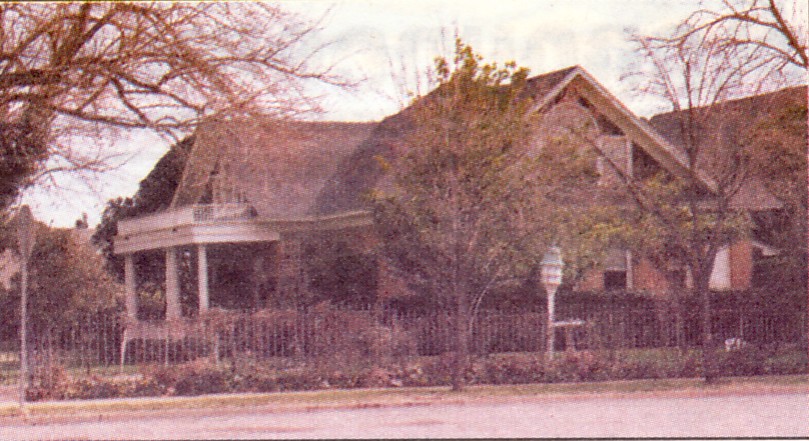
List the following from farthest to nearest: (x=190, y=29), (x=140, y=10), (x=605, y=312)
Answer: (x=605, y=312)
(x=190, y=29)
(x=140, y=10)

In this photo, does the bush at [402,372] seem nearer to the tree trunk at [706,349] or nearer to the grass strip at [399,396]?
the grass strip at [399,396]

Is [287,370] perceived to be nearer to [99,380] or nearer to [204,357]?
[204,357]

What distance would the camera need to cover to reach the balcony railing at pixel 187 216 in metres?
29.0

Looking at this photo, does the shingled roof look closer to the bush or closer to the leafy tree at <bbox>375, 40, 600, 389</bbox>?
the leafy tree at <bbox>375, 40, 600, 389</bbox>

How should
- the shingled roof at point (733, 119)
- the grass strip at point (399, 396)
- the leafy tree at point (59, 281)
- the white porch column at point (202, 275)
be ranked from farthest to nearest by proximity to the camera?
1. the white porch column at point (202, 275)
2. the leafy tree at point (59, 281)
3. the shingled roof at point (733, 119)
4. the grass strip at point (399, 396)

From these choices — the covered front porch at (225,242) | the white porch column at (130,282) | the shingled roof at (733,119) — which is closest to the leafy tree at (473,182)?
the shingled roof at (733,119)

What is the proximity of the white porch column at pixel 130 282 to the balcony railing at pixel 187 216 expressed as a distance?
88cm

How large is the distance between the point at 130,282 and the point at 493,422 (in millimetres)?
15810

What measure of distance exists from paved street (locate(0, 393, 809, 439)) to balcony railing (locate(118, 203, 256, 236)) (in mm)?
12498

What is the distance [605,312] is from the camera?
22719 millimetres

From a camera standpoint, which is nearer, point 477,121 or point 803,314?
point 477,121

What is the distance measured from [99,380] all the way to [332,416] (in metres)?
4.41

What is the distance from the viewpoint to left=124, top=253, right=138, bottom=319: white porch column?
28828mm

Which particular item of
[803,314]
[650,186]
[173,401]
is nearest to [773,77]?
[650,186]
